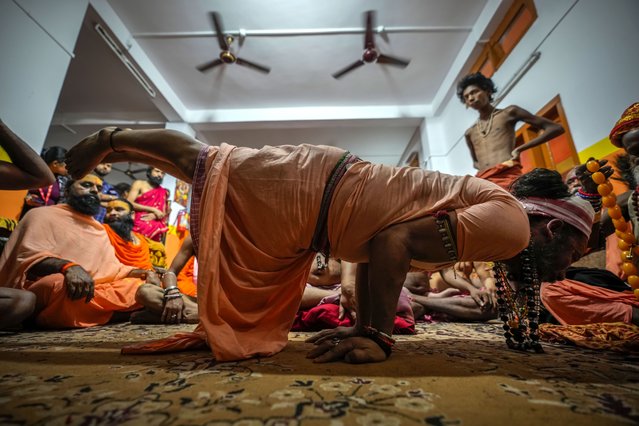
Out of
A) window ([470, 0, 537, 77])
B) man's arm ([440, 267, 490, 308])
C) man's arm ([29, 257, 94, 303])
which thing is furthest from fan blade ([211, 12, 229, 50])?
man's arm ([440, 267, 490, 308])

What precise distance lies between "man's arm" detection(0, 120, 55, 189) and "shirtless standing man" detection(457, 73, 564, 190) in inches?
140

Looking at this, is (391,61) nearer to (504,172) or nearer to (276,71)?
(276,71)

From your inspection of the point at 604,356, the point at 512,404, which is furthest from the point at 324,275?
the point at 512,404

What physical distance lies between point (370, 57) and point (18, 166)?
5201 mm

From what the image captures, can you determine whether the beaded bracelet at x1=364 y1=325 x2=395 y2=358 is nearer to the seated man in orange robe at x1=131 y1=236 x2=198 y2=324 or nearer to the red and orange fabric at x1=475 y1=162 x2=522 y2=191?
the seated man in orange robe at x1=131 y1=236 x2=198 y2=324

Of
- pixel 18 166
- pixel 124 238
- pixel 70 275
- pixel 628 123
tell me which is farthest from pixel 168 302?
pixel 628 123

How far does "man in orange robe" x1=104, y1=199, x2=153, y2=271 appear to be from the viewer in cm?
294

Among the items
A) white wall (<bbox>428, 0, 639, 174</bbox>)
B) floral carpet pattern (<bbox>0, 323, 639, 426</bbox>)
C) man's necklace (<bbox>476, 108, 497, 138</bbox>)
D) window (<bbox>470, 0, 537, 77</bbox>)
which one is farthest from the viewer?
window (<bbox>470, 0, 537, 77</bbox>)

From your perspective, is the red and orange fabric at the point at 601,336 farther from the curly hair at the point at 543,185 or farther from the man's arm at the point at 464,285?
the man's arm at the point at 464,285

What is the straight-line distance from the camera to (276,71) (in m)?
5.85

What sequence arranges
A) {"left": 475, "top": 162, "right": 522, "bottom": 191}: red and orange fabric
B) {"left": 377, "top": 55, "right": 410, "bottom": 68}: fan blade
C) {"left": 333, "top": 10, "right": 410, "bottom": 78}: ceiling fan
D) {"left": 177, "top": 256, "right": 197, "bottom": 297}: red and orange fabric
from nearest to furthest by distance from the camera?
1. {"left": 475, "top": 162, "right": 522, "bottom": 191}: red and orange fabric
2. {"left": 177, "top": 256, "right": 197, "bottom": 297}: red and orange fabric
3. {"left": 333, "top": 10, "right": 410, "bottom": 78}: ceiling fan
4. {"left": 377, "top": 55, "right": 410, "bottom": 68}: fan blade

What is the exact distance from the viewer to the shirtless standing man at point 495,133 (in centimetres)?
278

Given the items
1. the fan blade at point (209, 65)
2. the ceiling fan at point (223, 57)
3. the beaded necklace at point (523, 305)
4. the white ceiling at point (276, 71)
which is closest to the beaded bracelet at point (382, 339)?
the beaded necklace at point (523, 305)

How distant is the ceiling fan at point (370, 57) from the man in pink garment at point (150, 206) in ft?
13.2
